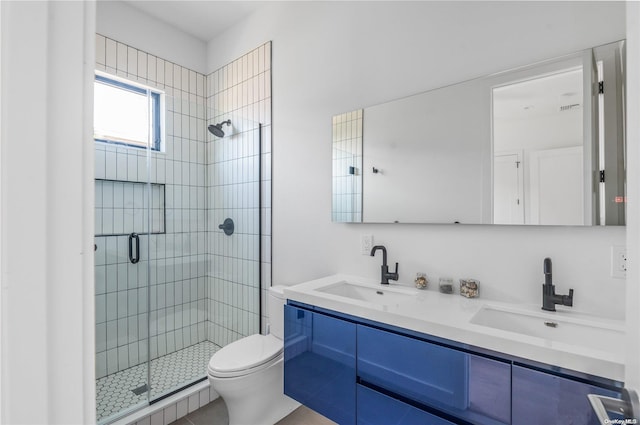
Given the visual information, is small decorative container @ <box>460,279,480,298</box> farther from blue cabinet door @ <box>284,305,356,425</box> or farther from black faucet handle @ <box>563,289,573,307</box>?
blue cabinet door @ <box>284,305,356,425</box>

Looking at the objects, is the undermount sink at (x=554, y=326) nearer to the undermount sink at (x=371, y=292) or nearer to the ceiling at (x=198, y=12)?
the undermount sink at (x=371, y=292)

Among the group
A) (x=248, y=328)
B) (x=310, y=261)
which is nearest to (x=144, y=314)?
(x=248, y=328)

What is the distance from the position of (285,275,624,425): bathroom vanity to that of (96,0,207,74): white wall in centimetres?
234

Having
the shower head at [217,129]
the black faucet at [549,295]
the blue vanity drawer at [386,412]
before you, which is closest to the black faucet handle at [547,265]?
the black faucet at [549,295]

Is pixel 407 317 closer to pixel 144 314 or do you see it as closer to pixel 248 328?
pixel 248 328

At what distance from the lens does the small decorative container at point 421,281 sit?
1.67 meters

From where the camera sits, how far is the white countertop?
922 millimetres

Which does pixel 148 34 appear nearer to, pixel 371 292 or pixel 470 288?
pixel 371 292

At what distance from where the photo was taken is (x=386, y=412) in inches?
51.1

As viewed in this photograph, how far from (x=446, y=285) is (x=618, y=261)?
0.66m

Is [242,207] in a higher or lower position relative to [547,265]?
higher

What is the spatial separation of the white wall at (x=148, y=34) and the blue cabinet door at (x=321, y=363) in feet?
7.84

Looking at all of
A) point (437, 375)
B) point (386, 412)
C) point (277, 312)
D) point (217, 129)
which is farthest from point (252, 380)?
point (217, 129)

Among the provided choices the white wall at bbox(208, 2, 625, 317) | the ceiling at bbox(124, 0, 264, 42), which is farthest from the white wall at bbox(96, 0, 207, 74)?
the white wall at bbox(208, 2, 625, 317)
